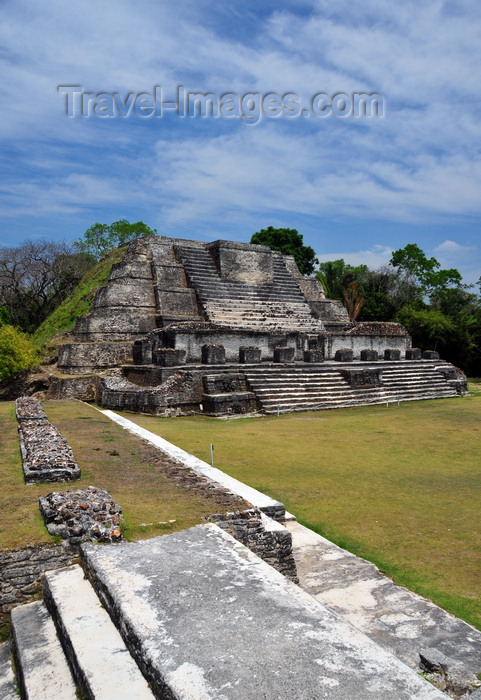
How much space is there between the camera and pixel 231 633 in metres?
2.19

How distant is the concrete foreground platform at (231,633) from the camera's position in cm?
184

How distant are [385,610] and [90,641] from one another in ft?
5.88

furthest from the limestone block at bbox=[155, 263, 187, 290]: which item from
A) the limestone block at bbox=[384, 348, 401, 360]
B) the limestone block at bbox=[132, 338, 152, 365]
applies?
the limestone block at bbox=[384, 348, 401, 360]

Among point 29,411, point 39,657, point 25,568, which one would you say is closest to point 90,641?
point 39,657

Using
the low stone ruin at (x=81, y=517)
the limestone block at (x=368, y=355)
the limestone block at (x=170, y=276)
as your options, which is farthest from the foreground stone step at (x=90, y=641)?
the limestone block at (x=170, y=276)

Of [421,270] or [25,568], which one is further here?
[421,270]

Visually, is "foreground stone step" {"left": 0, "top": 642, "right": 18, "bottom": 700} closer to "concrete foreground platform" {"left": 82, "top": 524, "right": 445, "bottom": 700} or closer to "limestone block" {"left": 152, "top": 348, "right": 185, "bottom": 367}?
"concrete foreground platform" {"left": 82, "top": 524, "right": 445, "bottom": 700}

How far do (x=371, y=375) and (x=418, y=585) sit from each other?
1046 centimetres

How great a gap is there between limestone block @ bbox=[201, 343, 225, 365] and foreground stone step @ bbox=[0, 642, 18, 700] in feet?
32.0

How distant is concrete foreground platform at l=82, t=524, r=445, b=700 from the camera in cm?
184

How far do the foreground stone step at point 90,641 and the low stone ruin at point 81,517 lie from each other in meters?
0.22

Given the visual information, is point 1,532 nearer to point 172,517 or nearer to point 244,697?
point 172,517

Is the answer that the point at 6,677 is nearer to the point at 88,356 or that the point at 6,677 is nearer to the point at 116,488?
the point at 116,488

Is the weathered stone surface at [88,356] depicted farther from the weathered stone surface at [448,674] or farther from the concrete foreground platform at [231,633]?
the weathered stone surface at [448,674]
